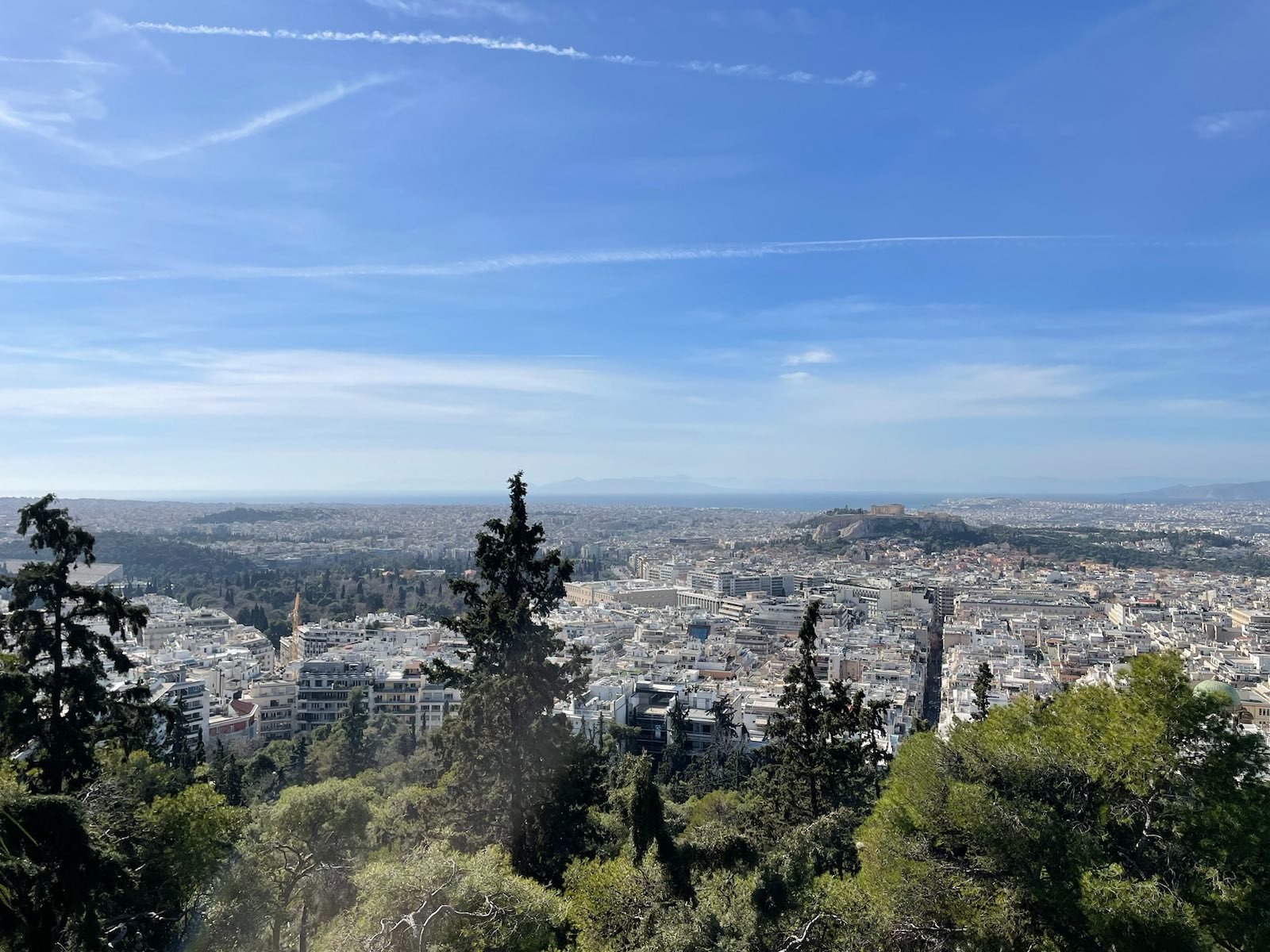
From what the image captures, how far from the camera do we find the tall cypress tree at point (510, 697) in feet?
31.2

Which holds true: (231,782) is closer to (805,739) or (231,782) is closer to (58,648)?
(58,648)

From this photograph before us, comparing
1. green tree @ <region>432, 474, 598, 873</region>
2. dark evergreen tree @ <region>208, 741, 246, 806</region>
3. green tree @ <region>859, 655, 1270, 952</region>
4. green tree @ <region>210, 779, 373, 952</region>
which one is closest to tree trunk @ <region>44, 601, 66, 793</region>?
green tree @ <region>210, 779, 373, 952</region>

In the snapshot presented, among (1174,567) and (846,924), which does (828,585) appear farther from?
(846,924)

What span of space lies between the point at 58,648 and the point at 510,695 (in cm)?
444

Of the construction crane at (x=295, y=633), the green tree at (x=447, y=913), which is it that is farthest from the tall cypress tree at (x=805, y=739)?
the construction crane at (x=295, y=633)

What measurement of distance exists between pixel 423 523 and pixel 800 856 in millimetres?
156484

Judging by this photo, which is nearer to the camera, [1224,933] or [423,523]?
[1224,933]

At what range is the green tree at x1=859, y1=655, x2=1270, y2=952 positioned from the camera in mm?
5461

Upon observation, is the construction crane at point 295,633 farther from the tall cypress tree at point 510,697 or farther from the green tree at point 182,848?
the green tree at point 182,848

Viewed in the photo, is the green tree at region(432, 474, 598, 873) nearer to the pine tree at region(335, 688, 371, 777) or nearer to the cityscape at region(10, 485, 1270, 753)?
the cityscape at region(10, 485, 1270, 753)

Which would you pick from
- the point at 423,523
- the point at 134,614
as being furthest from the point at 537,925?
the point at 423,523

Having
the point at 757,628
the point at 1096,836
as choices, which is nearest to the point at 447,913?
the point at 1096,836

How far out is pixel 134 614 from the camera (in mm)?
7559

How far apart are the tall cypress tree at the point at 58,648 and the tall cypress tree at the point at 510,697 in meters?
3.52
